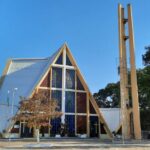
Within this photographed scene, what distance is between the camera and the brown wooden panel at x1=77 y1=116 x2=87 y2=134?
5012 centimetres

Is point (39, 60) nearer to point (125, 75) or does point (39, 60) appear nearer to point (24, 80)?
point (24, 80)

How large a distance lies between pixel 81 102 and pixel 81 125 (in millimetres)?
3622

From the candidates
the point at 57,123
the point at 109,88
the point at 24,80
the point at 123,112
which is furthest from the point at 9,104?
the point at 109,88

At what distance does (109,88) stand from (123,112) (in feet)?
116

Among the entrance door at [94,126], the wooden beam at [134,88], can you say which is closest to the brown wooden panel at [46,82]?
the entrance door at [94,126]

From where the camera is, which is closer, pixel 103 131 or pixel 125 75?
pixel 125 75

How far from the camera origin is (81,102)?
5172 cm

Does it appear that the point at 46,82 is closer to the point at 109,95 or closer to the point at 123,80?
the point at 123,80

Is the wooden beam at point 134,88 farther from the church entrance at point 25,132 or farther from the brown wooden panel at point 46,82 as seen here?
the church entrance at point 25,132

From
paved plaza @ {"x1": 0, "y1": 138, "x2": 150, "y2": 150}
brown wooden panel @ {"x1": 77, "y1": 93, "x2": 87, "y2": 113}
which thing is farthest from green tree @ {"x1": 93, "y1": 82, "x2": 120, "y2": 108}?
paved plaza @ {"x1": 0, "y1": 138, "x2": 150, "y2": 150}

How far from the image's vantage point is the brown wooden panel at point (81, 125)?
50116 millimetres

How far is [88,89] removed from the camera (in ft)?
172

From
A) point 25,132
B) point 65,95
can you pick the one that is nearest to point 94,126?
point 65,95

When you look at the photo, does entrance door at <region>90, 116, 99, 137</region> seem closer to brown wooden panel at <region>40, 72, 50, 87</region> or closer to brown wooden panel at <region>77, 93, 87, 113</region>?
brown wooden panel at <region>77, 93, 87, 113</region>
